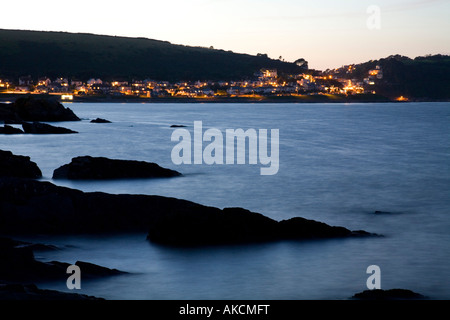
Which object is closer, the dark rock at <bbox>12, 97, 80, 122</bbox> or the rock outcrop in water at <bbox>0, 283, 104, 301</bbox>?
the rock outcrop in water at <bbox>0, 283, 104, 301</bbox>

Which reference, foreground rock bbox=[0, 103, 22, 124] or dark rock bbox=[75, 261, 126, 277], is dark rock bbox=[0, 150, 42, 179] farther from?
foreground rock bbox=[0, 103, 22, 124]

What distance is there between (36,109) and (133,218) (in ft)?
233

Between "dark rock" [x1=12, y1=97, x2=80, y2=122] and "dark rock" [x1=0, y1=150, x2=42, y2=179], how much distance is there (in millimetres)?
55119

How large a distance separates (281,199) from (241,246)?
10.7 meters

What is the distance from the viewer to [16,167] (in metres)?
25.1

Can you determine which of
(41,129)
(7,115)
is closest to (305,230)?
(41,129)

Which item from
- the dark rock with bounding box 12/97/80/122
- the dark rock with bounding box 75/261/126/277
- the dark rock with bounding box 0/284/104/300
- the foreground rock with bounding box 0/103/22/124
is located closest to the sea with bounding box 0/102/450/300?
the dark rock with bounding box 75/261/126/277

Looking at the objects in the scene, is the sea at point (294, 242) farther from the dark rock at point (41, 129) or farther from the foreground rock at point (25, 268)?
the dark rock at point (41, 129)
